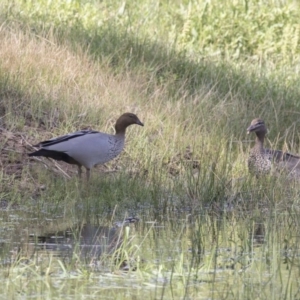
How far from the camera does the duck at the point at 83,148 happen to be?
8875 millimetres

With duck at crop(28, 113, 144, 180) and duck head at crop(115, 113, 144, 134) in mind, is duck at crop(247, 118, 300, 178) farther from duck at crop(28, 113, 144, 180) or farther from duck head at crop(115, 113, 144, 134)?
duck at crop(28, 113, 144, 180)

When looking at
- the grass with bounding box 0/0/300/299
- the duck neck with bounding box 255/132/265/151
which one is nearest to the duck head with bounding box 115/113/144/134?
the grass with bounding box 0/0/300/299

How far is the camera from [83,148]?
902 cm

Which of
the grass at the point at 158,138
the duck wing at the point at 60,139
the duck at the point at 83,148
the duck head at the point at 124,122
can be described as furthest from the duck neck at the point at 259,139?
the duck wing at the point at 60,139

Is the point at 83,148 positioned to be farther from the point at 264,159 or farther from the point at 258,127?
the point at 258,127

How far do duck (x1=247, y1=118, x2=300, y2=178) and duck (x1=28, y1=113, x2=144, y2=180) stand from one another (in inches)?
51.4

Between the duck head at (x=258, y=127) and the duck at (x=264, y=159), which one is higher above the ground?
the duck head at (x=258, y=127)

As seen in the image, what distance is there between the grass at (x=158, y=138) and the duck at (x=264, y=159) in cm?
17

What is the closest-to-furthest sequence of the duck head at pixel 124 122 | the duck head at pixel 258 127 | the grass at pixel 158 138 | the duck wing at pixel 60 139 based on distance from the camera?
the grass at pixel 158 138
the duck wing at pixel 60 139
the duck head at pixel 124 122
the duck head at pixel 258 127

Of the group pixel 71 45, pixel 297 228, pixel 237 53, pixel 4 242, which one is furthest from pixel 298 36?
pixel 4 242

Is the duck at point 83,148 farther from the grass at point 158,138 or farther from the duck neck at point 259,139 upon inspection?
the duck neck at point 259,139

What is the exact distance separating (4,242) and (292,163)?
3817 millimetres

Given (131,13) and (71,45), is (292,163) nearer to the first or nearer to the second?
(71,45)

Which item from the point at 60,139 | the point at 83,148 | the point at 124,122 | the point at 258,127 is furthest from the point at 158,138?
the point at 60,139
